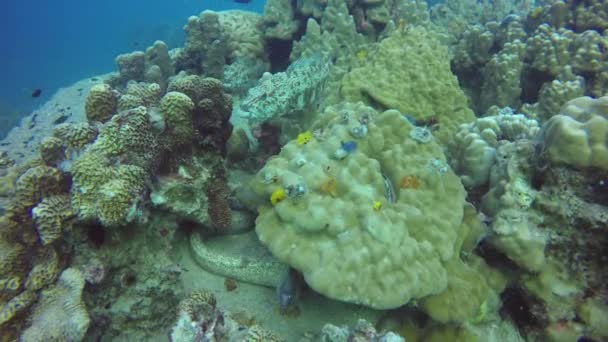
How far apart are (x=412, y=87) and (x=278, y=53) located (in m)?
4.82

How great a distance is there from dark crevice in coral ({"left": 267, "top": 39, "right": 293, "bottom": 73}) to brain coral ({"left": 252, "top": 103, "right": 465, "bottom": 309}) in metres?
5.78

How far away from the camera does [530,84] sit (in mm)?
6602

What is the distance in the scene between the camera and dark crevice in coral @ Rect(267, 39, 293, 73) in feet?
28.8

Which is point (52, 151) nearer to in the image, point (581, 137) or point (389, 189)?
point (389, 189)

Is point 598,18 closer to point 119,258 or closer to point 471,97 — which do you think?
point 471,97

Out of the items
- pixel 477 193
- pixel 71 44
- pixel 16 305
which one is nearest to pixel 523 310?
pixel 477 193

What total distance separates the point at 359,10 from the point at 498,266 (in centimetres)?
675

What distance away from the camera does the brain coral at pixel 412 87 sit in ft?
16.9

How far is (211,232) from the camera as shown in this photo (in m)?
4.29

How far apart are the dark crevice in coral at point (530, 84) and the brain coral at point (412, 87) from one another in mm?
2104

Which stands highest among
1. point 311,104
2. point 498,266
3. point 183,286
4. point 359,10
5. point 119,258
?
point 359,10

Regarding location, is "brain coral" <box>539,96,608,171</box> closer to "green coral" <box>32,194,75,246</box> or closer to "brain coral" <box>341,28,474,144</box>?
"brain coral" <box>341,28,474,144</box>

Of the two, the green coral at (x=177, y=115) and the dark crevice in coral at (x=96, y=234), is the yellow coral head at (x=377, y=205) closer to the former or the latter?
the green coral at (x=177, y=115)

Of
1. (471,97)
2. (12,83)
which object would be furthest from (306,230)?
(12,83)
